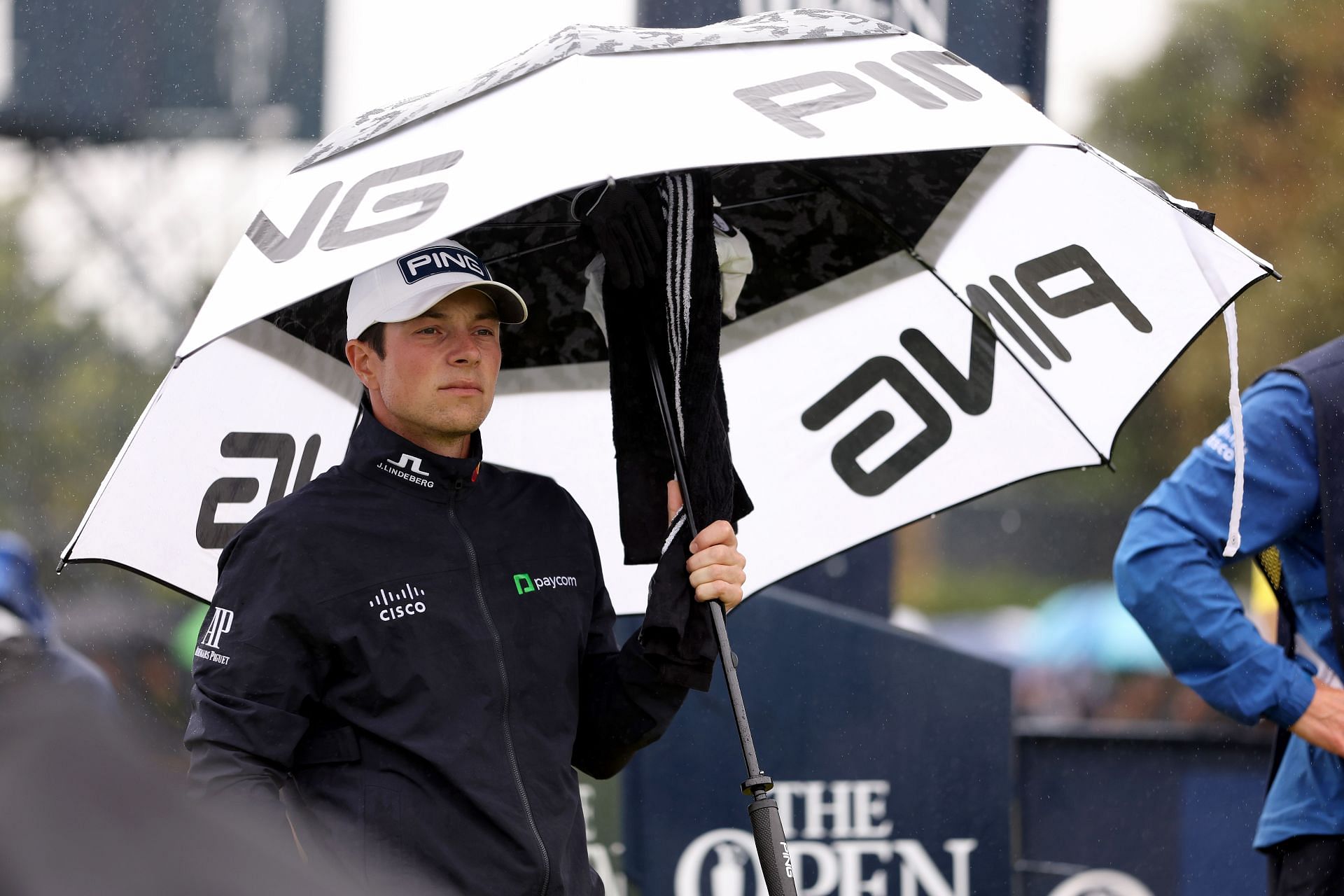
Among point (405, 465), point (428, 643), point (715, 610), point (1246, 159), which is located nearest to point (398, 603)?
point (428, 643)

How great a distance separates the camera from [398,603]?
6.37 feet

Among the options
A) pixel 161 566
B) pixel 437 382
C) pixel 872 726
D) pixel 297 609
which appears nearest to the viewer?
pixel 297 609

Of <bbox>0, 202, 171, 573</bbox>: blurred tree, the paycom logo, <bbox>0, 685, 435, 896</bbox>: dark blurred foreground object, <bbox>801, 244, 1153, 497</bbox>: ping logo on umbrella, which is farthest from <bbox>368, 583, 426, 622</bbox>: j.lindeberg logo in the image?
<bbox>0, 202, 171, 573</bbox>: blurred tree

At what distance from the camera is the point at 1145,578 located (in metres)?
2.67

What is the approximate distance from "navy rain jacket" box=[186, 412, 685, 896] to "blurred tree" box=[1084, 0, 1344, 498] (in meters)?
4.23

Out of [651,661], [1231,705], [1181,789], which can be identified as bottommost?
[1181,789]

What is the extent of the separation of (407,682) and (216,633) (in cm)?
25

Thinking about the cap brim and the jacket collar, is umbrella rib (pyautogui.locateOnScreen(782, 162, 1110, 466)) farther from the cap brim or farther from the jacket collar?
the jacket collar

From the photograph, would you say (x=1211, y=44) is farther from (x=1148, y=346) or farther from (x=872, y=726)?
(x=1148, y=346)

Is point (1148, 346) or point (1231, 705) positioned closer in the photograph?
point (1148, 346)

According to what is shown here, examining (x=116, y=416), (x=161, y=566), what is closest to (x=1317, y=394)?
(x=161, y=566)

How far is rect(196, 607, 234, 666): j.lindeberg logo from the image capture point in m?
1.90

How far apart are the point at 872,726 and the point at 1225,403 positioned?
2.68 metres

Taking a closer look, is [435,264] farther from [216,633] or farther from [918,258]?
[918,258]
